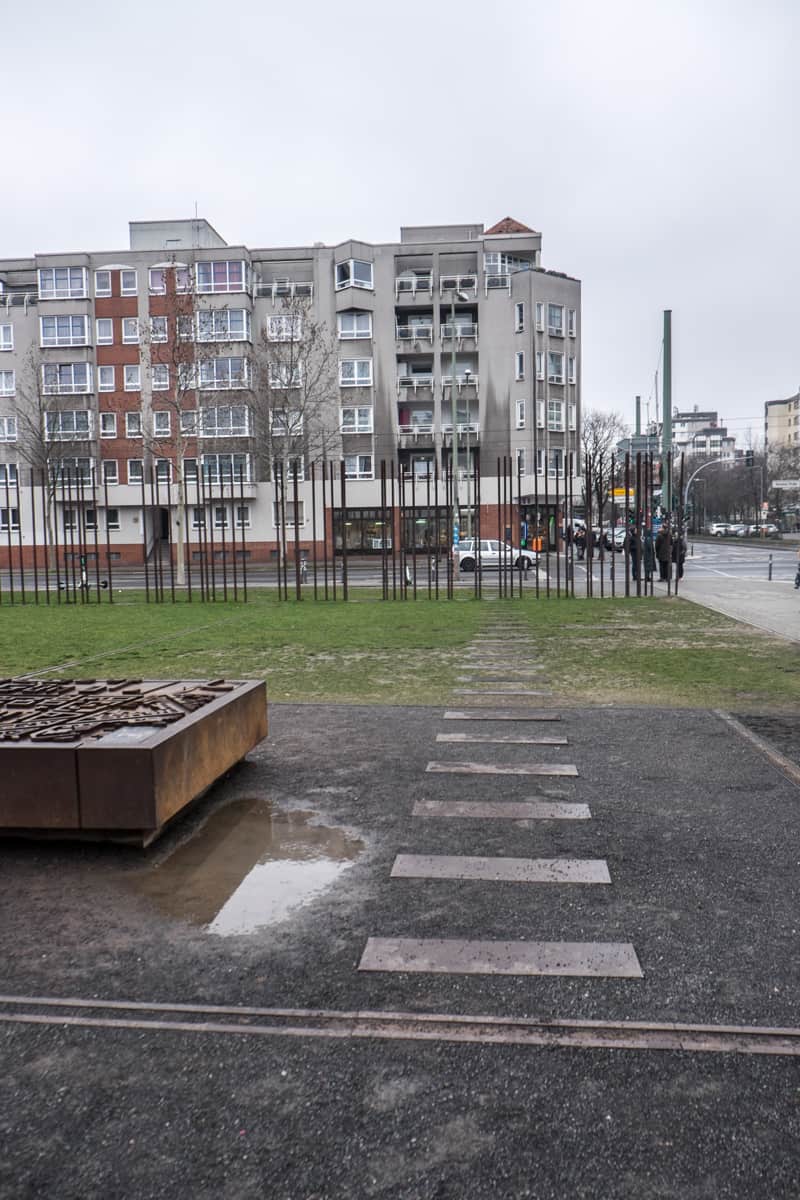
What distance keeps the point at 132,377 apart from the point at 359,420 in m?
14.0

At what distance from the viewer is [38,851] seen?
5289 mm

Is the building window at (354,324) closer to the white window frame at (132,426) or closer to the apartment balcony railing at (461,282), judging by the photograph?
the apartment balcony railing at (461,282)

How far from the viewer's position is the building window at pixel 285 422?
131ft

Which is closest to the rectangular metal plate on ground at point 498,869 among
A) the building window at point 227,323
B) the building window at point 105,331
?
the building window at point 227,323

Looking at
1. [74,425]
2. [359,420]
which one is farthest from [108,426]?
[359,420]

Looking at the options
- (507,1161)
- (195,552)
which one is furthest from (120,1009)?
(195,552)

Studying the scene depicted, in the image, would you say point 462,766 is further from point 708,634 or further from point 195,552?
point 195,552

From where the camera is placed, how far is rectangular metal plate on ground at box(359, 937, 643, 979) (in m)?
3.73

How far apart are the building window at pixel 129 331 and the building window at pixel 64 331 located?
7.20ft

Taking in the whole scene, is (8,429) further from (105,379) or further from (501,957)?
(501,957)

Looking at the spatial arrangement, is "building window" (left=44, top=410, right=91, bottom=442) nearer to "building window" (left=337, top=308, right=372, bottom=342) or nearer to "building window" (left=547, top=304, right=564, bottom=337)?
"building window" (left=337, top=308, right=372, bottom=342)

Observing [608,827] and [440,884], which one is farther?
[608,827]

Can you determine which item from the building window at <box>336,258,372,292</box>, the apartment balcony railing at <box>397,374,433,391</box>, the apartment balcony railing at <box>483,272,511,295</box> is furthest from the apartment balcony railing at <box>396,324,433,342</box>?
the apartment balcony railing at <box>483,272,511,295</box>

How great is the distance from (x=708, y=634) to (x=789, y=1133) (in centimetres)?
1391
